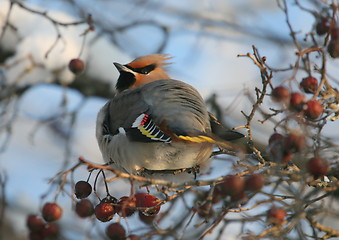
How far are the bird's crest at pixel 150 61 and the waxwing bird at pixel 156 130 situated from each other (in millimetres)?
633

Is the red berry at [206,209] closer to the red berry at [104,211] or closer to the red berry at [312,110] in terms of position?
the red berry at [104,211]

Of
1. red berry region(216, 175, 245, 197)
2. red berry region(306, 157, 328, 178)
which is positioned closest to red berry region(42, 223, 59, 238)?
red berry region(216, 175, 245, 197)

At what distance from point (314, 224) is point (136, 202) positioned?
0.89 meters

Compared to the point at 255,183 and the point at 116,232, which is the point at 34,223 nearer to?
the point at 116,232

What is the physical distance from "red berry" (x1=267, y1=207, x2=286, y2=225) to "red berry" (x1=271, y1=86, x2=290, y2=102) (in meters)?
0.50

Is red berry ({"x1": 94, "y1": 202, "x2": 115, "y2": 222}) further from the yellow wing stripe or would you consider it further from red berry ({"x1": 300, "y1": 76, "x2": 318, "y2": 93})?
red berry ({"x1": 300, "y1": 76, "x2": 318, "y2": 93})

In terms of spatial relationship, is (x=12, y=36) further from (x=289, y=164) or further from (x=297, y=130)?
(x=297, y=130)

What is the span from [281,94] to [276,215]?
1.81 ft

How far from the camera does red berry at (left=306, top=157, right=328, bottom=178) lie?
7.52 feet

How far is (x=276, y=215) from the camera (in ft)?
7.74

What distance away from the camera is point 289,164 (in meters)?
3.00

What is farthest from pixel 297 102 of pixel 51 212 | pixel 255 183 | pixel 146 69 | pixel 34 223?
pixel 146 69

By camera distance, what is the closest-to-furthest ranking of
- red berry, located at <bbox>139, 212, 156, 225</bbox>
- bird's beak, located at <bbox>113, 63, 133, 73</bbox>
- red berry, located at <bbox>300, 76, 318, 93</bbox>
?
red berry, located at <bbox>300, 76, 318, 93</bbox>
red berry, located at <bbox>139, 212, 156, 225</bbox>
bird's beak, located at <bbox>113, 63, 133, 73</bbox>

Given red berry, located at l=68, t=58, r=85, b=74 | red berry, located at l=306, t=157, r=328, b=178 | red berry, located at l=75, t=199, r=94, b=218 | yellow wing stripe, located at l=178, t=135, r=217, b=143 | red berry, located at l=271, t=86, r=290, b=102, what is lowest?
red berry, located at l=75, t=199, r=94, b=218
